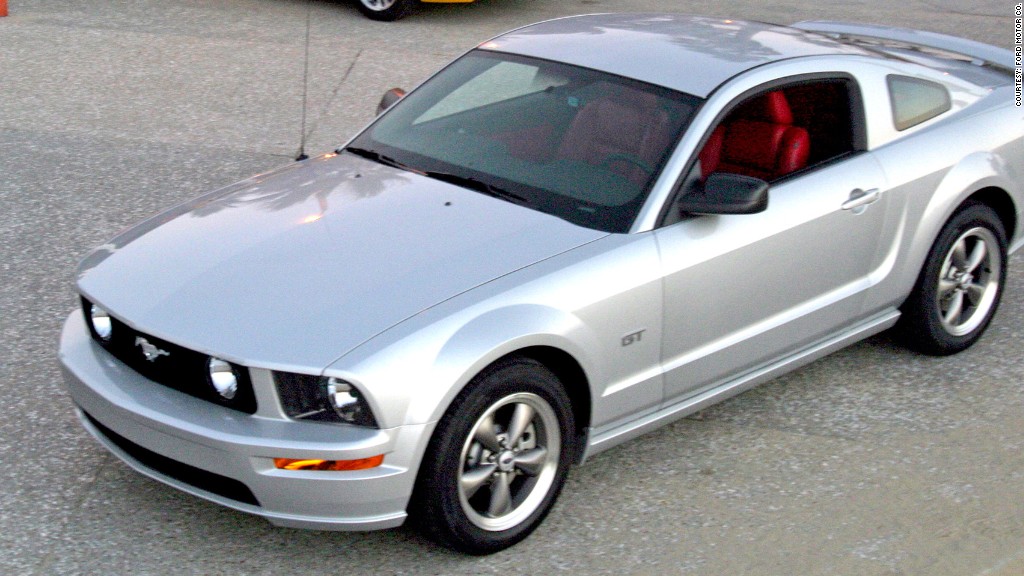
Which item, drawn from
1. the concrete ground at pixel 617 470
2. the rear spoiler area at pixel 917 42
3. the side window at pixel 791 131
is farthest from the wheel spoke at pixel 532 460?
the rear spoiler area at pixel 917 42

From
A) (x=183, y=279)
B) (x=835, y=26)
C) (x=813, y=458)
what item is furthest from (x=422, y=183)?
(x=835, y=26)

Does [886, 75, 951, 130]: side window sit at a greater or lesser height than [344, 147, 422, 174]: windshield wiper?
greater

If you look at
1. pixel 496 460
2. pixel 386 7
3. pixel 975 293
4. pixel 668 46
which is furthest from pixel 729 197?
pixel 386 7

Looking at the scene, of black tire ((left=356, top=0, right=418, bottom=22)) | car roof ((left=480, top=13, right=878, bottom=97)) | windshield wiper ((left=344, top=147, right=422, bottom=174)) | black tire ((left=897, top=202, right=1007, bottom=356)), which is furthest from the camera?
black tire ((left=356, top=0, right=418, bottom=22))

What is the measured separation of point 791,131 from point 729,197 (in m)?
0.86

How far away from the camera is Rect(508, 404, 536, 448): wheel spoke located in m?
3.83

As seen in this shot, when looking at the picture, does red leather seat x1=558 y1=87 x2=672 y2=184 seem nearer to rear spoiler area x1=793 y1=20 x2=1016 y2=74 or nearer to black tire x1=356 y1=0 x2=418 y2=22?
rear spoiler area x1=793 y1=20 x2=1016 y2=74

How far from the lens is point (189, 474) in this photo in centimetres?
369

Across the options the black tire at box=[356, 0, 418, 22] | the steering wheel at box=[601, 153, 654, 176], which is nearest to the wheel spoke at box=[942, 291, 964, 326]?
the steering wheel at box=[601, 153, 654, 176]

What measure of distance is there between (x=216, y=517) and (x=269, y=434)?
725 mm

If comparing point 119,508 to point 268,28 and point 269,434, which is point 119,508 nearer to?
point 269,434

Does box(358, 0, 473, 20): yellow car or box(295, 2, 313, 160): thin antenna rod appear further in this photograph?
box(358, 0, 473, 20): yellow car

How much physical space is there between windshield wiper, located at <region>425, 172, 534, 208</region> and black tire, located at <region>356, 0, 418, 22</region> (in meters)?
7.06

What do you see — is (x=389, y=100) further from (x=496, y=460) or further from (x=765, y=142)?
(x=496, y=460)
